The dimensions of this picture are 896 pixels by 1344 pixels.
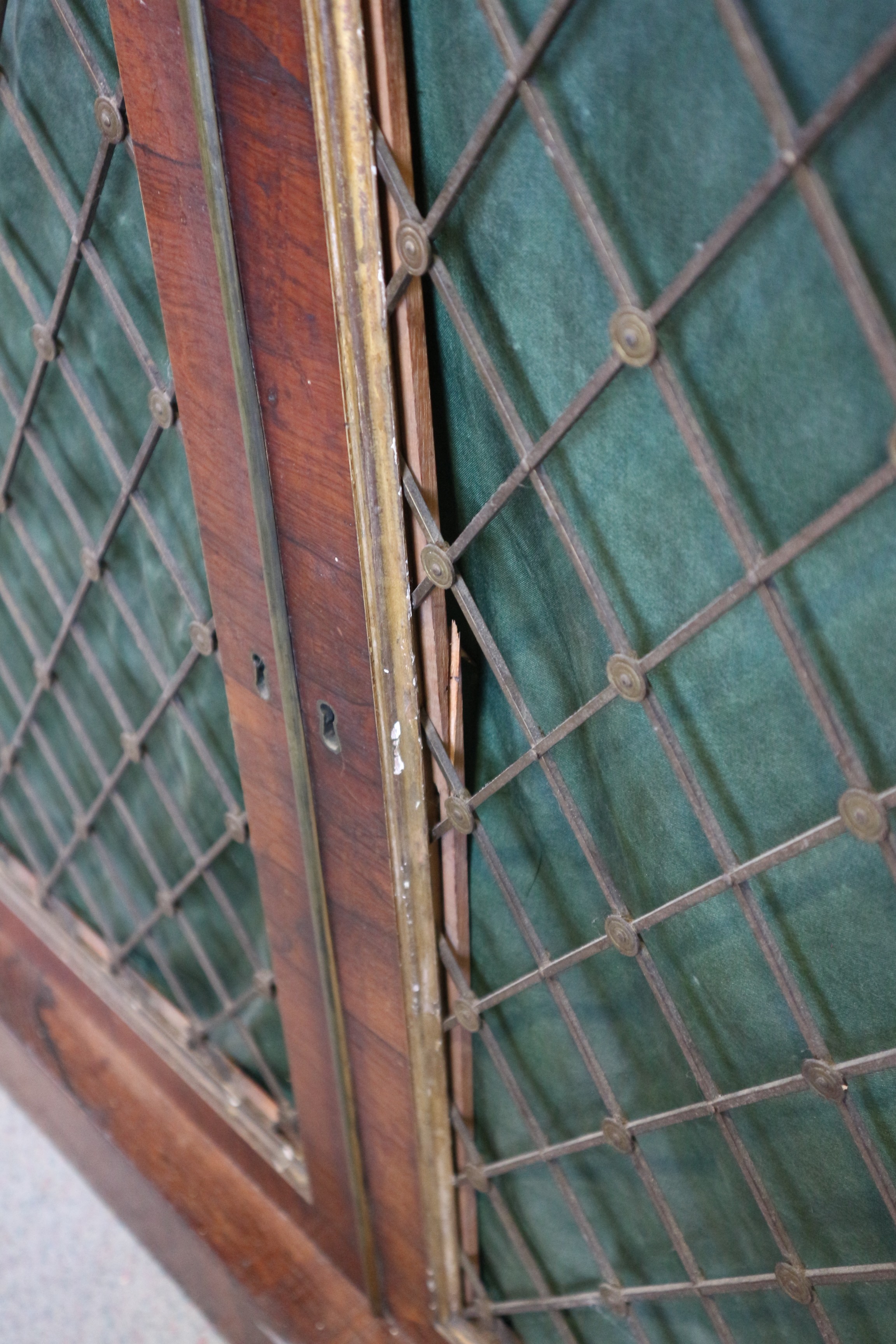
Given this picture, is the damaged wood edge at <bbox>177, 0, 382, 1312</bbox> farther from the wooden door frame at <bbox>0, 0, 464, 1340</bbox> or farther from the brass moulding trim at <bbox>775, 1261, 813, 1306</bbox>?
the brass moulding trim at <bbox>775, 1261, 813, 1306</bbox>

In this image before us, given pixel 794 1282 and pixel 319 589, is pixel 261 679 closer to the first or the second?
pixel 319 589

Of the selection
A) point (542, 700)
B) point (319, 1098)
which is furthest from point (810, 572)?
point (319, 1098)

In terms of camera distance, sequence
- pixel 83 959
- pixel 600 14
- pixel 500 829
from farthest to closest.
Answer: pixel 83 959
pixel 500 829
pixel 600 14

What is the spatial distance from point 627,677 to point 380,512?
22 centimetres

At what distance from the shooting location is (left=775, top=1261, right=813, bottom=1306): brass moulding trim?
0.89m

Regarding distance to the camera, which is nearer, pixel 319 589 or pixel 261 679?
pixel 319 589

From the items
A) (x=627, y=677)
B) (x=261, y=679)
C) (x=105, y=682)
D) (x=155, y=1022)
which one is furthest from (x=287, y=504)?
(x=155, y=1022)

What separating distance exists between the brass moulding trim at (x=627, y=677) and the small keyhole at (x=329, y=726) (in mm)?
291

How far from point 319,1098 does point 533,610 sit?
0.73 m

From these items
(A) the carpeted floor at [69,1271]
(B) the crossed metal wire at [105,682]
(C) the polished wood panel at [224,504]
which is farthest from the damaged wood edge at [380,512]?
(A) the carpeted floor at [69,1271]

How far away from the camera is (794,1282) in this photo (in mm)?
892

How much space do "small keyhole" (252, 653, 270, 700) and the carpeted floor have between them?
3.24ft

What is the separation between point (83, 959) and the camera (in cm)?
172

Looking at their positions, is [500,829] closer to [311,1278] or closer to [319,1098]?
[319,1098]
